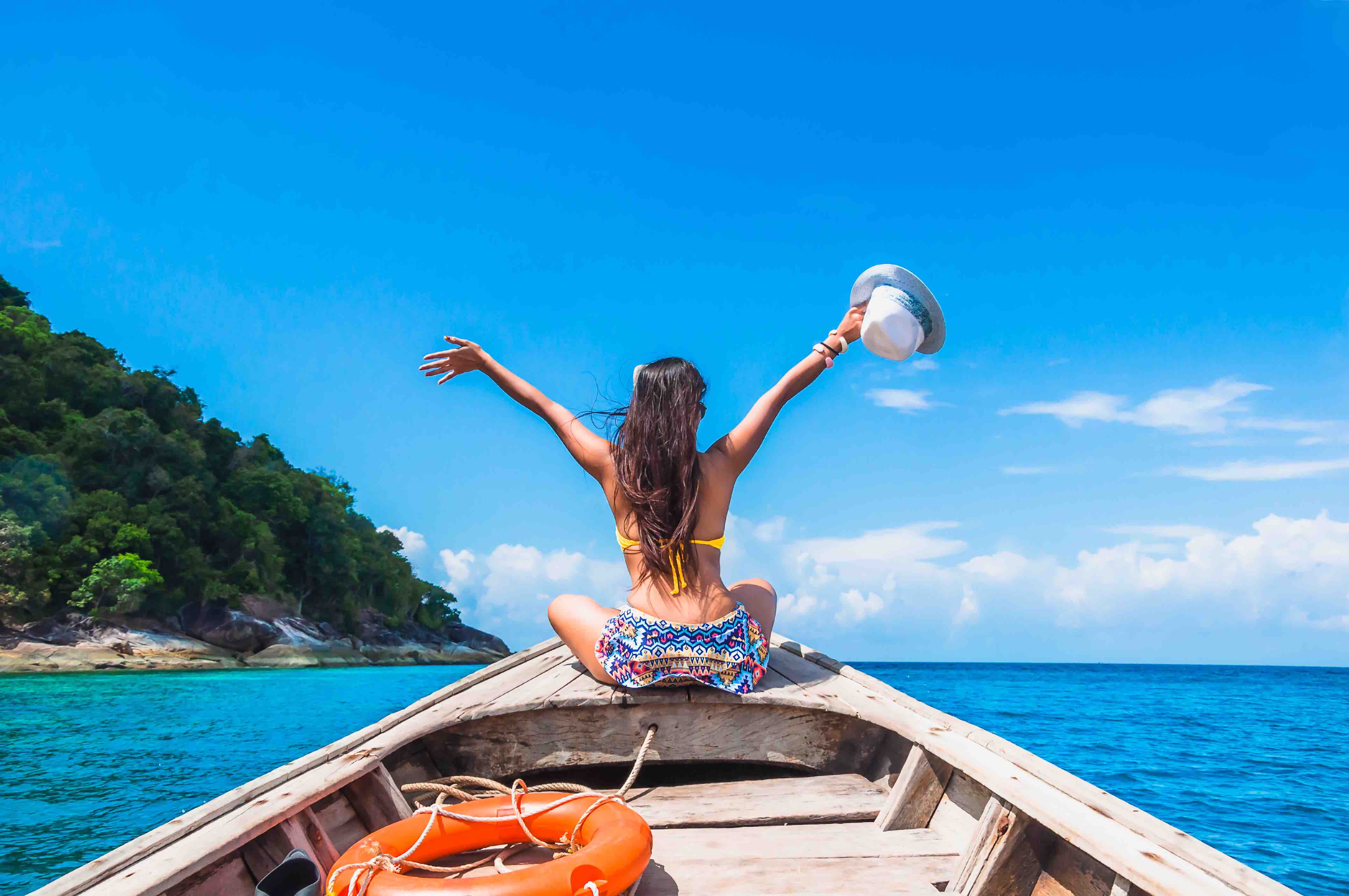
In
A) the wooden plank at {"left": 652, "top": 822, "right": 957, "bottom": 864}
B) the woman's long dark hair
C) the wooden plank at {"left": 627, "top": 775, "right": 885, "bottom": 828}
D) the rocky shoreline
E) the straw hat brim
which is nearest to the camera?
the wooden plank at {"left": 652, "top": 822, "right": 957, "bottom": 864}

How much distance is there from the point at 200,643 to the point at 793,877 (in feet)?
125

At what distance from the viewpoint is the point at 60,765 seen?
405 inches

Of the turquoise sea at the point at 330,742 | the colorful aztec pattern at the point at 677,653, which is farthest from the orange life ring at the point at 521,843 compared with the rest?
the turquoise sea at the point at 330,742

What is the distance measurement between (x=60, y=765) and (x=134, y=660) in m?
23.6

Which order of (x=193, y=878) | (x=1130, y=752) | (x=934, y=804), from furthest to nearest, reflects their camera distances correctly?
(x=1130, y=752) < (x=934, y=804) < (x=193, y=878)

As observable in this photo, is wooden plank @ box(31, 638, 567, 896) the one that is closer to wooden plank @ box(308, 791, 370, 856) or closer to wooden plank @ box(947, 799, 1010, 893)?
wooden plank @ box(308, 791, 370, 856)

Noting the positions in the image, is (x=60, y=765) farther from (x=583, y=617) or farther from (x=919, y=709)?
(x=919, y=709)

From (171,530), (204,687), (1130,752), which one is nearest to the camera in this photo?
(1130,752)

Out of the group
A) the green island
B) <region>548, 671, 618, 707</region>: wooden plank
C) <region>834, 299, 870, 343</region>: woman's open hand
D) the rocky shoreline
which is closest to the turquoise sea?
the rocky shoreline

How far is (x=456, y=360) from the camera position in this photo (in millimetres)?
3354

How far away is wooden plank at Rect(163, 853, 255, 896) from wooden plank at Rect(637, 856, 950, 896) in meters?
0.86

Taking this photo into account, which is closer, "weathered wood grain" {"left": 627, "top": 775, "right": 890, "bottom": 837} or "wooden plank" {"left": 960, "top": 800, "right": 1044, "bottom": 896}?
"wooden plank" {"left": 960, "top": 800, "right": 1044, "bottom": 896}

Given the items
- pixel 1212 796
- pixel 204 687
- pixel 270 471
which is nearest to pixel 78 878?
pixel 1212 796

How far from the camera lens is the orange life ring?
1.51m
